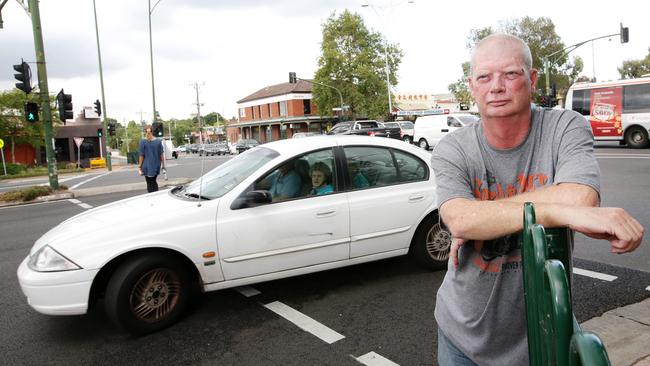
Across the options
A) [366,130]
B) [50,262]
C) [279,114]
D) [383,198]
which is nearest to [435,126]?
[366,130]

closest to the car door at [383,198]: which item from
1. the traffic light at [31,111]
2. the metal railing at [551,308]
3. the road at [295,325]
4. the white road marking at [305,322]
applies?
the road at [295,325]

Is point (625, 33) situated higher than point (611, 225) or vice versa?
point (625, 33)

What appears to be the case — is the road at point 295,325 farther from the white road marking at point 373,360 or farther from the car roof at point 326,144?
the car roof at point 326,144

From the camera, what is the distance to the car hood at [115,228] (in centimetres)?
368

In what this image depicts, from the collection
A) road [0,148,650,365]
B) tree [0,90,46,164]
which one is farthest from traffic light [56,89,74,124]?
tree [0,90,46,164]

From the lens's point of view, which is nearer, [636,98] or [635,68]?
[636,98]

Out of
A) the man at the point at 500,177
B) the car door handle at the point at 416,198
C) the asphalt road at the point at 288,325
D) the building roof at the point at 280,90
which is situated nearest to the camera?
the man at the point at 500,177

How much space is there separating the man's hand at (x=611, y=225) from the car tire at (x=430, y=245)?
377cm

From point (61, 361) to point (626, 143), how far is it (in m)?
22.4

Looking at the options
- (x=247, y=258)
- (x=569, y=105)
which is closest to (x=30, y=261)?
(x=247, y=258)

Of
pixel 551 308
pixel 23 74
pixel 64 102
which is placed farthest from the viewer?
pixel 64 102

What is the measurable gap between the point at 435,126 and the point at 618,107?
8.39m

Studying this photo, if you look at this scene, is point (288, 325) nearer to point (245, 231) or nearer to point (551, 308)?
point (245, 231)

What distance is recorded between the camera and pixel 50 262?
3650 mm
